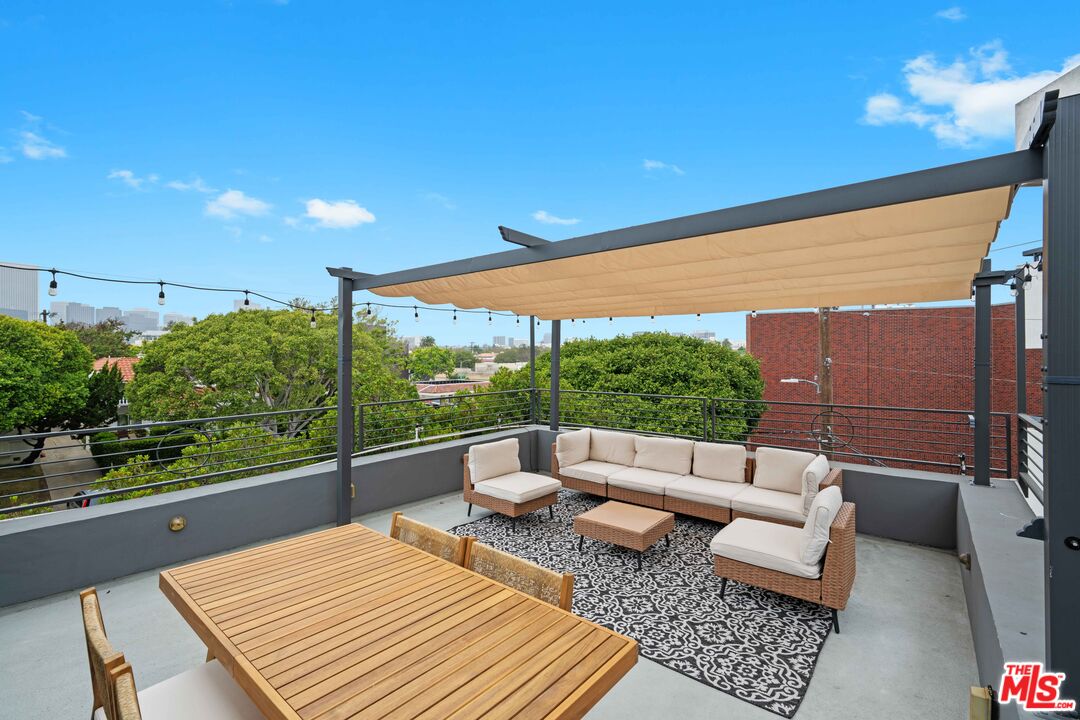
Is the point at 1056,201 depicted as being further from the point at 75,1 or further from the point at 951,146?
the point at 951,146

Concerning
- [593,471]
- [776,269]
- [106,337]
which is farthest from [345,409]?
[106,337]

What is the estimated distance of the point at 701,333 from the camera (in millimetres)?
13164

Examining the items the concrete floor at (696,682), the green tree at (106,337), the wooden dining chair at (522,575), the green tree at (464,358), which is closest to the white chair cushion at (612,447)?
the concrete floor at (696,682)

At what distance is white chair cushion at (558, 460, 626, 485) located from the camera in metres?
5.75

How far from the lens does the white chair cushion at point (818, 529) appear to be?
10.6ft

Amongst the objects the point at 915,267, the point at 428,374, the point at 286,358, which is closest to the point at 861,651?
the point at 915,267

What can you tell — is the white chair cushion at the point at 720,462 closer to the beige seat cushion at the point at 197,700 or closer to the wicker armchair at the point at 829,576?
the wicker armchair at the point at 829,576

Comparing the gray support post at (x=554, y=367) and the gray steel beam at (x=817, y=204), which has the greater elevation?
the gray steel beam at (x=817, y=204)

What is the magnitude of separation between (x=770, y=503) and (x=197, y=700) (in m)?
4.41

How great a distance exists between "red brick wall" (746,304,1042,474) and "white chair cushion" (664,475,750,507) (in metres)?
10.5

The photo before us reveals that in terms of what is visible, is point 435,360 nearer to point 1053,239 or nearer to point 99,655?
point 99,655

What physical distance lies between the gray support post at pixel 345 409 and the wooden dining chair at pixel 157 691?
10.3ft

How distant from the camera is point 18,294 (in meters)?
13.2

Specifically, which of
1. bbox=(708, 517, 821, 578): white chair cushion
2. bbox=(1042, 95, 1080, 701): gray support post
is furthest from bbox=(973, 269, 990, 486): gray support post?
bbox=(1042, 95, 1080, 701): gray support post
